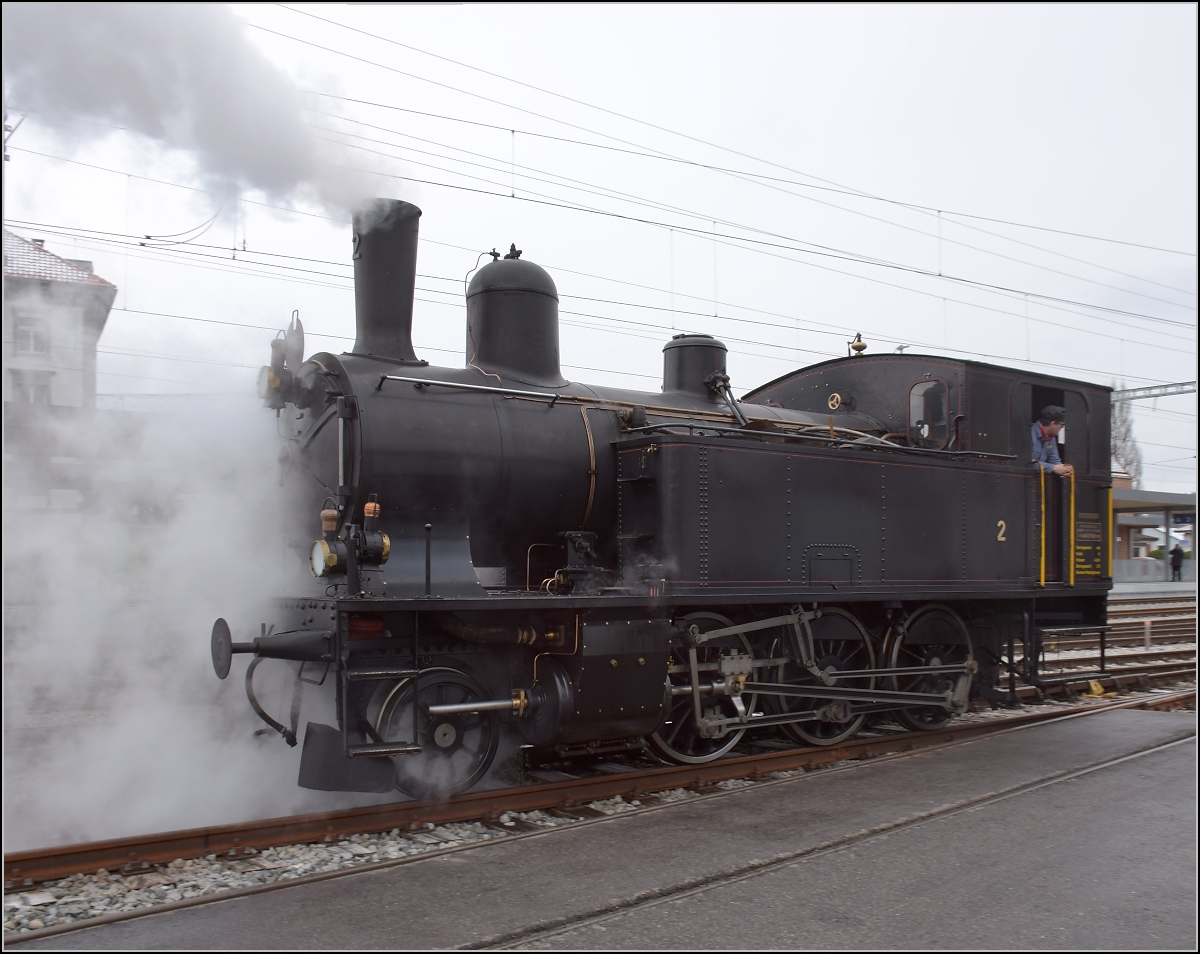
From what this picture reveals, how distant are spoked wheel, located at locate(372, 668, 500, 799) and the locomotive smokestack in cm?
209

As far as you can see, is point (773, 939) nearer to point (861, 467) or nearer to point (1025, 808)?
point (1025, 808)

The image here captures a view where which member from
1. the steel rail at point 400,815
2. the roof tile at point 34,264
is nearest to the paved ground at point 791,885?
the steel rail at point 400,815

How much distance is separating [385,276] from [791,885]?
4.21 metres

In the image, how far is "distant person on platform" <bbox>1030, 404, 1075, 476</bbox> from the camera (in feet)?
28.4

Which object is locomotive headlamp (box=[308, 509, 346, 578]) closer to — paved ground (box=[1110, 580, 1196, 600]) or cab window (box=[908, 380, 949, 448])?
cab window (box=[908, 380, 949, 448])

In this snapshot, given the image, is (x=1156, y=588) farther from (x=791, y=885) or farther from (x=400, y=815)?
(x=400, y=815)

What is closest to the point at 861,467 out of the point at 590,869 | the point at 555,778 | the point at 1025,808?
the point at 1025,808

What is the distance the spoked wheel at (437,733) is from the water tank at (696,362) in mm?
3279

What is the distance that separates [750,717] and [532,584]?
1835mm

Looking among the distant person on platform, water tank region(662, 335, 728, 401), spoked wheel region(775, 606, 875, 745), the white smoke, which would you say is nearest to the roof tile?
the white smoke


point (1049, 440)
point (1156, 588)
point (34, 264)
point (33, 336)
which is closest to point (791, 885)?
point (33, 336)

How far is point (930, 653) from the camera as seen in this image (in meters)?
8.30

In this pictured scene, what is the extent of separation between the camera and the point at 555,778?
21.0 feet

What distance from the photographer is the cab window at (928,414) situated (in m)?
8.24
